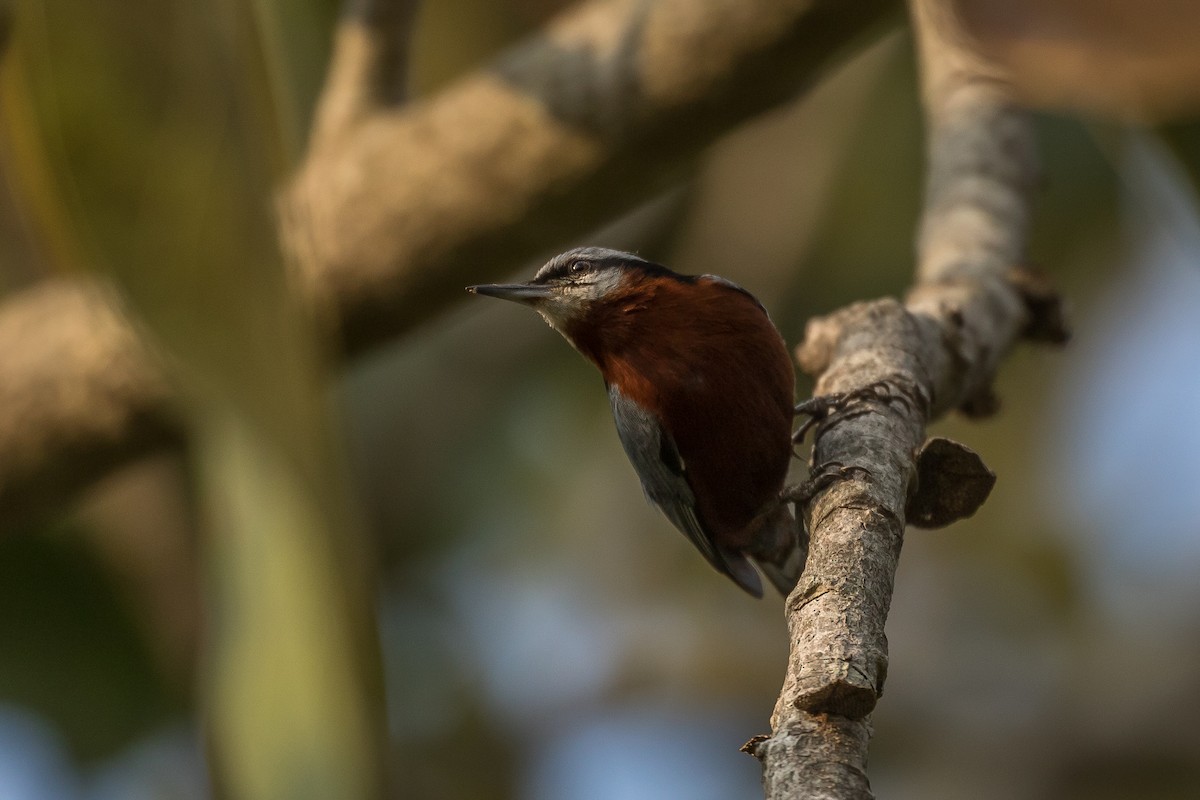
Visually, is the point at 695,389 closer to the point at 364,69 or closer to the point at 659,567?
the point at 364,69

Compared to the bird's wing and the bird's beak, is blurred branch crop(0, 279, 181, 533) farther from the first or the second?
the bird's wing

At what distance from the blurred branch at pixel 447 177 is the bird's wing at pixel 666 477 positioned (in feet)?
3.47

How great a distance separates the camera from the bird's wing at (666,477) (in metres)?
3.85

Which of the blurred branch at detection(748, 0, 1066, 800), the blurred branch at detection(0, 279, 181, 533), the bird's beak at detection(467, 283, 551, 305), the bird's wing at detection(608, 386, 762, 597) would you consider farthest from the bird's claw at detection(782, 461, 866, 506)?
the blurred branch at detection(0, 279, 181, 533)

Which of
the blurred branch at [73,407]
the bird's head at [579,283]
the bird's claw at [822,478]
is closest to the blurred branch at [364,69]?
the blurred branch at [73,407]

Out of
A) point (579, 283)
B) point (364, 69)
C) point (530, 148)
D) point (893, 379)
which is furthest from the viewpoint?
point (364, 69)

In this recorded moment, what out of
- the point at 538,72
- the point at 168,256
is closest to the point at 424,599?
the point at 538,72

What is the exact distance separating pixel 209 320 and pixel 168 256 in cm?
16

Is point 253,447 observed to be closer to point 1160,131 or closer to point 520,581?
point 1160,131

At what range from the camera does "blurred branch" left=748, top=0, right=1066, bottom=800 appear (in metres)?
1.65

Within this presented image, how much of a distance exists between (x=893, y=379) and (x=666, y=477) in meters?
1.30

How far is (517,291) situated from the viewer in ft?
13.2

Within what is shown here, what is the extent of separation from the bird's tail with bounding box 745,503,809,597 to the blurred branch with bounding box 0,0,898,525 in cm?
143

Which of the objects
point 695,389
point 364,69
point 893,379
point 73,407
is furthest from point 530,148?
point 893,379
